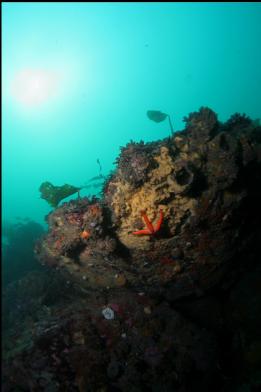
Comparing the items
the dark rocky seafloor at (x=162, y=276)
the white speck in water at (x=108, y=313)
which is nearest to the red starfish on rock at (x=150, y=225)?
the dark rocky seafloor at (x=162, y=276)

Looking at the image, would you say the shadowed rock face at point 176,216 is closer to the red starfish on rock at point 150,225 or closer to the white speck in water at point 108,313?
the red starfish on rock at point 150,225

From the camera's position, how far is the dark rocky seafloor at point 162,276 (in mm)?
4746

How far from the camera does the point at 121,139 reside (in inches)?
5295

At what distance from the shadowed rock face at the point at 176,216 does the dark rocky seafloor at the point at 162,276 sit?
2cm

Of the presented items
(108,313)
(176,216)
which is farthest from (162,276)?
(176,216)

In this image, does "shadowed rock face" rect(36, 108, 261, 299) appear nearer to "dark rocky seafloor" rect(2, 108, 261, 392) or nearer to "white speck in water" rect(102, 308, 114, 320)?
"dark rocky seafloor" rect(2, 108, 261, 392)

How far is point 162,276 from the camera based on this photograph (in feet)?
18.4

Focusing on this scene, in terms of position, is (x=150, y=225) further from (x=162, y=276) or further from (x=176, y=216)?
(x=162, y=276)

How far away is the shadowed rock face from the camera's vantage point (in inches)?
190

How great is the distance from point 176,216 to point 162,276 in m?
1.44

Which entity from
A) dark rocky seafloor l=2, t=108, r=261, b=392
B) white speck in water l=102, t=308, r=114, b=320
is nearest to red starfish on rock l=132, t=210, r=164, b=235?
dark rocky seafloor l=2, t=108, r=261, b=392

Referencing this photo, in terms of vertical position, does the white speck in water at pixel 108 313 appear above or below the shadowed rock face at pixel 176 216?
below

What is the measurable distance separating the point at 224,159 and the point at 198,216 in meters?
1.10

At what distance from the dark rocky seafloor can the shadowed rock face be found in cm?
2
